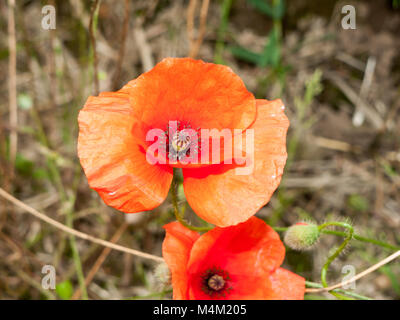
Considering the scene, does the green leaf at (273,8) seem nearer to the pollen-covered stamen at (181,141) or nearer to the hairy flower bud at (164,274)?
the pollen-covered stamen at (181,141)

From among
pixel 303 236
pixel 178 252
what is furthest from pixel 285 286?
pixel 178 252

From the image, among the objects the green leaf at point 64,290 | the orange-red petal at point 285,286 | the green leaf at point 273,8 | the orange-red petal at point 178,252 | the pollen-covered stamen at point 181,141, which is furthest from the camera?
the green leaf at point 273,8

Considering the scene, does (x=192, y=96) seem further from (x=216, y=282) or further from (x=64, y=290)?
(x=64, y=290)

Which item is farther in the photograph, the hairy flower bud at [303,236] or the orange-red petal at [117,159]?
the hairy flower bud at [303,236]

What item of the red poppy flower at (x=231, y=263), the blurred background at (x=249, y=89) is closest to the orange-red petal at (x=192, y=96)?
the red poppy flower at (x=231, y=263)

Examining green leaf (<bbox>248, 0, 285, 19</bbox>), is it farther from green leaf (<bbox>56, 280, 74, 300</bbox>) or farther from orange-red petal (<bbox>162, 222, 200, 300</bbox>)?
green leaf (<bbox>56, 280, 74, 300</bbox>)

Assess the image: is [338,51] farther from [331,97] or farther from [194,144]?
→ [194,144]
